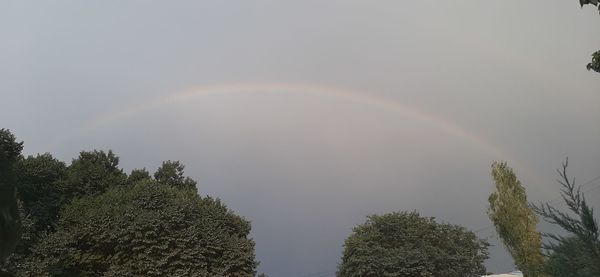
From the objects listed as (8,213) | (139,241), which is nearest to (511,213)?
(139,241)

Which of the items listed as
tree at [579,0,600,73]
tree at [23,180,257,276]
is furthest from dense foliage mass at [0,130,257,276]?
tree at [579,0,600,73]

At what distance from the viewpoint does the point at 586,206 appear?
9.02 m

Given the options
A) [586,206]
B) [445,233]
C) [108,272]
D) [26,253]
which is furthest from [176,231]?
[445,233]

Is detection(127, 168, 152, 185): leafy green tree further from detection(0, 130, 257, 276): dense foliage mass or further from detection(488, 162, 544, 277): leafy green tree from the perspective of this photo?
detection(488, 162, 544, 277): leafy green tree

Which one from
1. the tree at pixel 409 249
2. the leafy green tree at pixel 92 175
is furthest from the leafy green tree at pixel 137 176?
the tree at pixel 409 249

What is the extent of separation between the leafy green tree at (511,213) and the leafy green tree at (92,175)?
85.3 feet

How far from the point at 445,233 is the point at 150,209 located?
29.4m

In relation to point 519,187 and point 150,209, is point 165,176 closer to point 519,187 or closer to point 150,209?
point 150,209

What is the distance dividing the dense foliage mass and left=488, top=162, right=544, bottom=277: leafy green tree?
1646 cm

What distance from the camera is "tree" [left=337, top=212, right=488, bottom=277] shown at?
45719 millimetres

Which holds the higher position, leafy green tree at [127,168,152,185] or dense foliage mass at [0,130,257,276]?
leafy green tree at [127,168,152,185]

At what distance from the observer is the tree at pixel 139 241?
29.5m

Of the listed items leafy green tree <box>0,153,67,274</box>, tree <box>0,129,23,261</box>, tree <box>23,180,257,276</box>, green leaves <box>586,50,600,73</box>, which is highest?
leafy green tree <box>0,153,67,274</box>

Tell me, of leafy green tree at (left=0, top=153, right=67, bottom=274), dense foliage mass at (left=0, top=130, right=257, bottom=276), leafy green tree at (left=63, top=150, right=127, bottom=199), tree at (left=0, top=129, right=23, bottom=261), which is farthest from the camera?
leafy green tree at (left=63, top=150, right=127, bottom=199)
